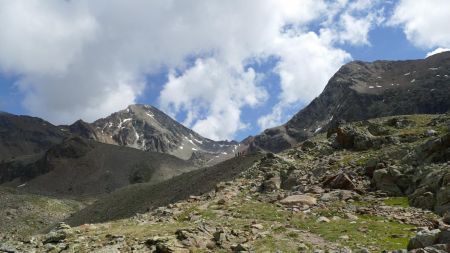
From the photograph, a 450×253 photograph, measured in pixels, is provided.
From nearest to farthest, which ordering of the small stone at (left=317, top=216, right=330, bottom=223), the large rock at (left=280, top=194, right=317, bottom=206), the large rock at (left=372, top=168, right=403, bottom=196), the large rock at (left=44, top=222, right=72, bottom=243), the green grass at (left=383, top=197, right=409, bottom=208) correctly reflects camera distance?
the small stone at (left=317, top=216, right=330, bottom=223), the large rock at (left=44, top=222, right=72, bottom=243), the green grass at (left=383, top=197, right=409, bottom=208), the large rock at (left=280, top=194, right=317, bottom=206), the large rock at (left=372, top=168, right=403, bottom=196)

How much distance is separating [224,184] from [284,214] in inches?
764

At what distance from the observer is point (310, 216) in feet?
103

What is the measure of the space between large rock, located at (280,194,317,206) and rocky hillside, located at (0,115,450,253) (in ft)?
0.24

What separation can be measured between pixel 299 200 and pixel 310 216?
445 cm

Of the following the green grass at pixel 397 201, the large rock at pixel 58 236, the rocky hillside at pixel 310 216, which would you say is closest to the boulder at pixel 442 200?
the rocky hillside at pixel 310 216

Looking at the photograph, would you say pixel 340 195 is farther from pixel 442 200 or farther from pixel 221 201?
pixel 221 201

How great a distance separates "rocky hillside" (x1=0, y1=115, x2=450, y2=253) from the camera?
970 inches

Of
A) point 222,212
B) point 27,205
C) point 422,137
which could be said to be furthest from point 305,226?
point 27,205

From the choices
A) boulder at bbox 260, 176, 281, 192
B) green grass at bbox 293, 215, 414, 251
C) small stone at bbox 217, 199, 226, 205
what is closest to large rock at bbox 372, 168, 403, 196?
green grass at bbox 293, 215, 414, 251

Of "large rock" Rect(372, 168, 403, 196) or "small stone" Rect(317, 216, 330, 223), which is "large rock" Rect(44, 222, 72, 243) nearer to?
"small stone" Rect(317, 216, 330, 223)

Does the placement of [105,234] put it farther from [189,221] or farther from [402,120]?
[402,120]

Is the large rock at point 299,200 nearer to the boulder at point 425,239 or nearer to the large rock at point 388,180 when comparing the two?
the large rock at point 388,180

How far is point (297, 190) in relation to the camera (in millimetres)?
41938

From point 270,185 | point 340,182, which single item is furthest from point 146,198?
point 340,182
